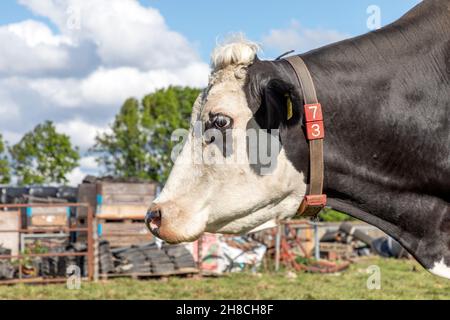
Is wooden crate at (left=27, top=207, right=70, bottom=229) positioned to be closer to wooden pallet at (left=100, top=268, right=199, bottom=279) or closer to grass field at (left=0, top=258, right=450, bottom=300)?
wooden pallet at (left=100, top=268, right=199, bottom=279)

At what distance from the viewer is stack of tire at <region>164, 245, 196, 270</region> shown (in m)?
14.9

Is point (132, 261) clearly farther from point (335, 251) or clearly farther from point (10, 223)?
point (335, 251)

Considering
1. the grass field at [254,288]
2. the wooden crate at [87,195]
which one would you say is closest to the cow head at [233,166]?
the grass field at [254,288]

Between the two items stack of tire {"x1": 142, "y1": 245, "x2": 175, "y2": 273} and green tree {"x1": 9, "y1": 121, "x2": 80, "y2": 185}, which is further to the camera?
green tree {"x1": 9, "y1": 121, "x2": 80, "y2": 185}

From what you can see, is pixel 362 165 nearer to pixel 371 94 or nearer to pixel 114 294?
pixel 371 94

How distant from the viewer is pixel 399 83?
276 cm

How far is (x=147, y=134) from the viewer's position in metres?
42.7

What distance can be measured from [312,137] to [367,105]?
11.6 inches

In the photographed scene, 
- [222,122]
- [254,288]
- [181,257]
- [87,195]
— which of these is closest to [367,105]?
[222,122]

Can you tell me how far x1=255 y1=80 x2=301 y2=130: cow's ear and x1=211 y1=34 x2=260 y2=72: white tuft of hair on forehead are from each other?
20 cm

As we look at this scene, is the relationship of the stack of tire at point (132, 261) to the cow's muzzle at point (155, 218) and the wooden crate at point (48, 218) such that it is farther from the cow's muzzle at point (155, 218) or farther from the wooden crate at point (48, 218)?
the cow's muzzle at point (155, 218)

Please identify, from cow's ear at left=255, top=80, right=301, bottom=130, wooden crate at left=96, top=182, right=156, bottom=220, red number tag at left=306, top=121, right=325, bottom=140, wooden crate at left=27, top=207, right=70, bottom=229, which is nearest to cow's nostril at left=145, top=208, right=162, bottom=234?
cow's ear at left=255, top=80, right=301, bottom=130

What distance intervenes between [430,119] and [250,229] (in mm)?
895

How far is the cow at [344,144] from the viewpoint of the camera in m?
2.68
